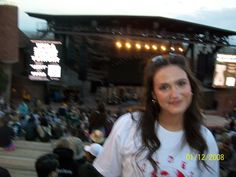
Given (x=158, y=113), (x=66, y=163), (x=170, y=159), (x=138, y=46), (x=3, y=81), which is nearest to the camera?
(x=170, y=159)

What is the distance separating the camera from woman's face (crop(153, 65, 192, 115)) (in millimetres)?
1779

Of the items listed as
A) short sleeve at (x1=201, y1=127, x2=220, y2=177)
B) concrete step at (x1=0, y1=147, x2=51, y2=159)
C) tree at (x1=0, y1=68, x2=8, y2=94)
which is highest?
short sleeve at (x1=201, y1=127, x2=220, y2=177)

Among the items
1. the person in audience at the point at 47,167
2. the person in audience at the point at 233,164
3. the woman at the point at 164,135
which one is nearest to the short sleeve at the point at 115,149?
the woman at the point at 164,135

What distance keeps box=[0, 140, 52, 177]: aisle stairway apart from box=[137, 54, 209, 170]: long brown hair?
12.4ft

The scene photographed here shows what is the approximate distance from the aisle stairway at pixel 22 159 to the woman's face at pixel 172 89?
3859 mm

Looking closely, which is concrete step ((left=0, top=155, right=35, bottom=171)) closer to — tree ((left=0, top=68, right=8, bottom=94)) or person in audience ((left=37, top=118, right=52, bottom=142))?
person in audience ((left=37, top=118, right=52, bottom=142))

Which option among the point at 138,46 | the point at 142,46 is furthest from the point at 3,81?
the point at 142,46

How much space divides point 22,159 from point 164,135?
4489mm

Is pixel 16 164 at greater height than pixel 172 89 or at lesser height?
lesser

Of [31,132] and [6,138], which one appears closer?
[6,138]

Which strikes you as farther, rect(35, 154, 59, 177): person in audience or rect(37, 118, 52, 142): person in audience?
rect(37, 118, 52, 142): person in audience

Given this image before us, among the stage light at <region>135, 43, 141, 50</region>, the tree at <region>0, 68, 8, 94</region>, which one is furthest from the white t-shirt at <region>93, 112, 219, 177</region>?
the stage light at <region>135, 43, 141, 50</region>

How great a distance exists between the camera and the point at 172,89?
1.77 meters
